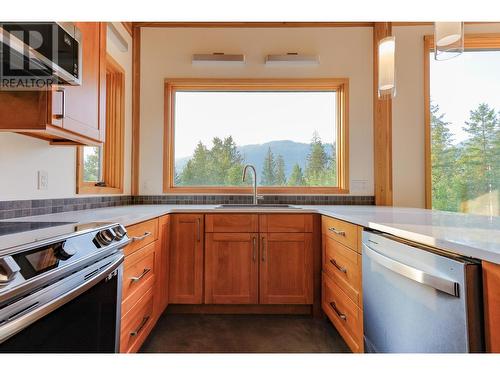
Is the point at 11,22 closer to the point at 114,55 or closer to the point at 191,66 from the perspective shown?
the point at 114,55

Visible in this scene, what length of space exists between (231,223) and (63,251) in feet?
4.29

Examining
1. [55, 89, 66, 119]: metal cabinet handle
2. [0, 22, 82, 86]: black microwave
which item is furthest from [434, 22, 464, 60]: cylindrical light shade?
[55, 89, 66, 119]: metal cabinet handle

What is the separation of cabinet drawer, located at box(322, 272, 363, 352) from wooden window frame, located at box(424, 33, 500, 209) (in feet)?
4.52

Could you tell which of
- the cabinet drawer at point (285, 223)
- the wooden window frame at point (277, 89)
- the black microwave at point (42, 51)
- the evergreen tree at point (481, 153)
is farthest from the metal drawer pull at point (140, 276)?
the evergreen tree at point (481, 153)

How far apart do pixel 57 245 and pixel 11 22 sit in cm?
73

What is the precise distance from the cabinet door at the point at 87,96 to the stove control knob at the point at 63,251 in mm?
604

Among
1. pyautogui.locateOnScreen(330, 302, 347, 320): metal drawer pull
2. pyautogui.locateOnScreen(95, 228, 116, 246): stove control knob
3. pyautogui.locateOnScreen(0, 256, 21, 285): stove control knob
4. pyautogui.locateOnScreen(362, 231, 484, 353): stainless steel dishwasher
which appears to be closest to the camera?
pyautogui.locateOnScreen(0, 256, 21, 285): stove control knob

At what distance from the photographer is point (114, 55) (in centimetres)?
222

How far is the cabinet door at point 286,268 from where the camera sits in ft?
6.47

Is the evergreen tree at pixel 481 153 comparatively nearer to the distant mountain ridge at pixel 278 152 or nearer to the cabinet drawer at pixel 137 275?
the distant mountain ridge at pixel 278 152

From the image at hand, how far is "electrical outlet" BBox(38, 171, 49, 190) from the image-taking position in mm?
1431

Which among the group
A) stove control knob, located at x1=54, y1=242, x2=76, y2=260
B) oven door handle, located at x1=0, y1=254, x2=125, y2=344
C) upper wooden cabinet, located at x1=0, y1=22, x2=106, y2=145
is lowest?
oven door handle, located at x1=0, y1=254, x2=125, y2=344

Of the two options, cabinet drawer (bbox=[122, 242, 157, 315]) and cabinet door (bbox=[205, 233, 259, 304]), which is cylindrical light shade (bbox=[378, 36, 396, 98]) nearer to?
cabinet door (bbox=[205, 233, 259, 304])
